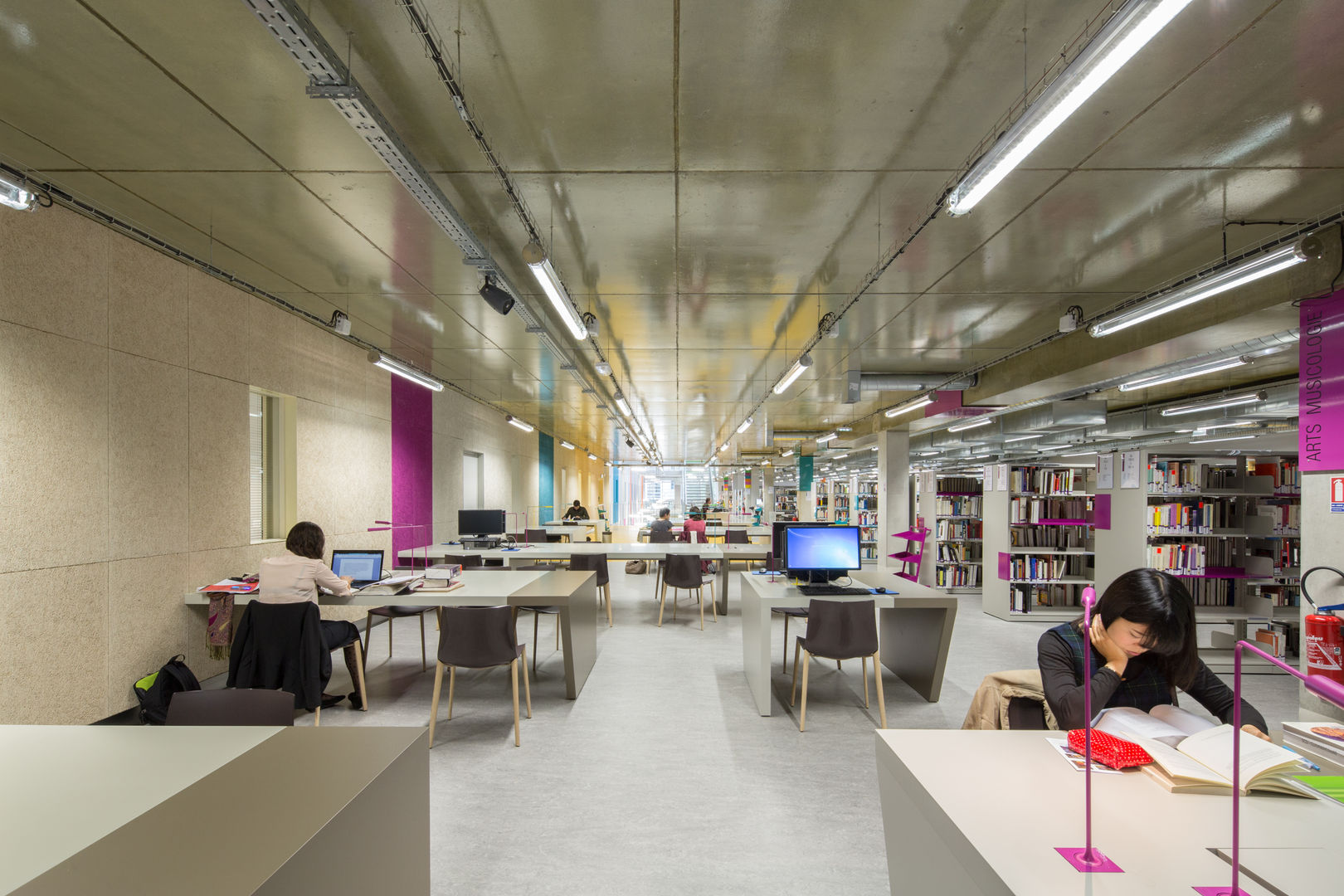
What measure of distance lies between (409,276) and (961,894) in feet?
16.7

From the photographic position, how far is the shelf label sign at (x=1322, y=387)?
11.9ft

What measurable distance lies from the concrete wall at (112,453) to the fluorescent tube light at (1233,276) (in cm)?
680

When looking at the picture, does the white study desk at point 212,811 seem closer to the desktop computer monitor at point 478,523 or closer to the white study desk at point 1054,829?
the white study desk at point 1054,829

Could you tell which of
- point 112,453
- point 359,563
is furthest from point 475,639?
point 112,453

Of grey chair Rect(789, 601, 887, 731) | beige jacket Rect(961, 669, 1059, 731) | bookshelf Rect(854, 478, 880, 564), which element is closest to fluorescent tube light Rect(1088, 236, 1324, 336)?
grey chair Rect(789, 601, 887, 731)

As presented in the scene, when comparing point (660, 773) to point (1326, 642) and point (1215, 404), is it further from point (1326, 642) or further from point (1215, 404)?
point (1215, 404)

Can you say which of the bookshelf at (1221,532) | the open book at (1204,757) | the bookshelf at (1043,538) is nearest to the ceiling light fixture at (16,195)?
the open book at (1204,757)

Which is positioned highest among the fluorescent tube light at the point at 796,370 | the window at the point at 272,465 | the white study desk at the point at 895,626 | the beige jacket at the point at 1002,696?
the fluorescent tube light at the point at 796,370

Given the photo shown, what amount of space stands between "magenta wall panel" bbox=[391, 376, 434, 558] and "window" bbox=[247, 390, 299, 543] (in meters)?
1.98

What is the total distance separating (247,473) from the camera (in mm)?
5219

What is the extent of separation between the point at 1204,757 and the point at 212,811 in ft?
7.23

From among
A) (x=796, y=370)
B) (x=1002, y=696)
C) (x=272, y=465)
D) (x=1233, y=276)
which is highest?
(x=1233, y=276)

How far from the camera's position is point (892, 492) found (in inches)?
449

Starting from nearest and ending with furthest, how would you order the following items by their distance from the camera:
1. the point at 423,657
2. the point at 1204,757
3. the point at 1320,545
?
1. the point at 1204,757
2. the point at 1320,545
3. the point at 423,657
